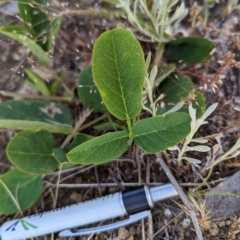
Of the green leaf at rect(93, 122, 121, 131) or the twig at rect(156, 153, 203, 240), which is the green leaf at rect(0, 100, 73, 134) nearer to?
the green leaf at rect(93, 122, 121, 131)

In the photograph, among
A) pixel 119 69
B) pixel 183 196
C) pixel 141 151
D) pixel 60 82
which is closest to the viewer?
pixel 119 69

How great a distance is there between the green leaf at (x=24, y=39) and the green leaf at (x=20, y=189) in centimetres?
27

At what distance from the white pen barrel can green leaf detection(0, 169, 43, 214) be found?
0.11 ft

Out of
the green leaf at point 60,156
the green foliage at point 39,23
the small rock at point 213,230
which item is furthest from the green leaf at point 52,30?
the small rock at point 213,230

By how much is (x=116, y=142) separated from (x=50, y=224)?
28cm

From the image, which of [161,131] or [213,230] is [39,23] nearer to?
[161,131]

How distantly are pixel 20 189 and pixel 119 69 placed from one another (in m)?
0.40

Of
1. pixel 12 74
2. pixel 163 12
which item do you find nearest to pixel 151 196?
pixel 163 12

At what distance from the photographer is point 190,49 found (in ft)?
3.43

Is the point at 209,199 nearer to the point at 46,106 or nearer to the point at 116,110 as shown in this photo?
the point at 116,110

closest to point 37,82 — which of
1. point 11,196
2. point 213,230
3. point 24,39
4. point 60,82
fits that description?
point 60,82

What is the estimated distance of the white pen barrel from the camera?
100 cm

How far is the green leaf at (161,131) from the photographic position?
2.66 feet

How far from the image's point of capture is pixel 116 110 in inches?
33.8
